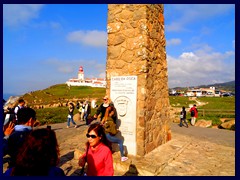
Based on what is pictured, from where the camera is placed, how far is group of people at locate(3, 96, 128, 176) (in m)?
2.02

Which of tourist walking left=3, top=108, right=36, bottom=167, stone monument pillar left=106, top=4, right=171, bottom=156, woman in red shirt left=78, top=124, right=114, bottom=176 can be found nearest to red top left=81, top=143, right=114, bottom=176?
woman in red shirt left=78, top=124, right=114, bottom=176

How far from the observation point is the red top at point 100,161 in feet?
9.38

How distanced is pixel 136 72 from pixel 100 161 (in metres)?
3.36

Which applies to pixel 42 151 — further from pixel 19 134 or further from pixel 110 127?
pixel 110 127

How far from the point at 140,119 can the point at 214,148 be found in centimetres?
315

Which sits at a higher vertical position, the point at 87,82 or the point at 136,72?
the point at 87,82

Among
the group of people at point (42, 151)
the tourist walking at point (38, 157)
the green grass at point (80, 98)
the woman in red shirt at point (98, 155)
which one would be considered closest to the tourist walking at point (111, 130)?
the group of people at point (42, 151)

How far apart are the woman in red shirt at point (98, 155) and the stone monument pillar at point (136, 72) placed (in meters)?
2.69

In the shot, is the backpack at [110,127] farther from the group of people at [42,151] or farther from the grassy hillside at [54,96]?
the grassy hillside at [54,96]

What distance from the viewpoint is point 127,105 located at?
587cm

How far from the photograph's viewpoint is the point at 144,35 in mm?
5738

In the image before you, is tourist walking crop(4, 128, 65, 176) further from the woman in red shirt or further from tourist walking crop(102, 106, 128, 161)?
tourist walking crop(102, 106, 128, 161)

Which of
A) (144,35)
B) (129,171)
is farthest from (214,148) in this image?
(144,35)

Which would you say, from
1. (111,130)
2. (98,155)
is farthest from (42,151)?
(111,130)
